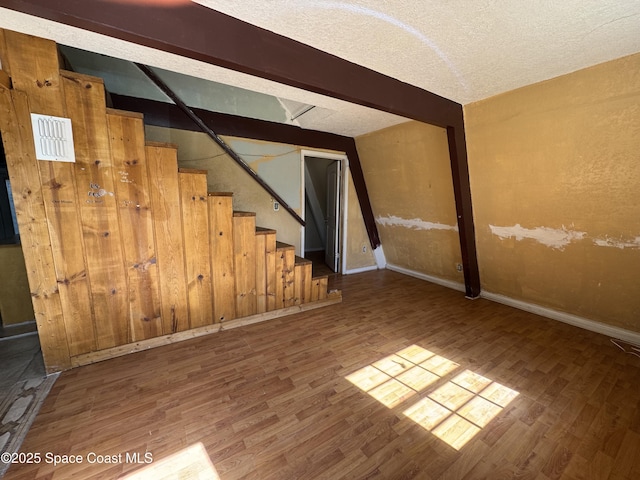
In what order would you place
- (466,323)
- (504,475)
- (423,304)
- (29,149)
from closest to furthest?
1. (504,475)
2. (29,149)
3. (466,323)
4. (423,304)

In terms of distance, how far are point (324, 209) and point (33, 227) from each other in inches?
181

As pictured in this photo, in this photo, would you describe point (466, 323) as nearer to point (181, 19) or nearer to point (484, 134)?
point (484, 134)

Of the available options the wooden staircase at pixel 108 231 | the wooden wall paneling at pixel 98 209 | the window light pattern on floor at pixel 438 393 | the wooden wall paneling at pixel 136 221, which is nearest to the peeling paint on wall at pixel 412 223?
the window light pattern on floor at pixel 438 393

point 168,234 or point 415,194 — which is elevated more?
→ point 415,194

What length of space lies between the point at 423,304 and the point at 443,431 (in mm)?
2020

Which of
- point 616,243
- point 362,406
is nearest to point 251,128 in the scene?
point 362,406

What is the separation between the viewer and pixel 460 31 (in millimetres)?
1599

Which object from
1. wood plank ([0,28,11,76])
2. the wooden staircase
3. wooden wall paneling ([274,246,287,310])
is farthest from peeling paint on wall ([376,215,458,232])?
wood plank ([0,28,11,76])

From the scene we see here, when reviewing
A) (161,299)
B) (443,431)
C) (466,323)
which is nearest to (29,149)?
(161,299)

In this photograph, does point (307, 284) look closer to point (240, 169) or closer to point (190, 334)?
point (190, 334)

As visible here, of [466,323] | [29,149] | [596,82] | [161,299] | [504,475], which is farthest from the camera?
[466,323]

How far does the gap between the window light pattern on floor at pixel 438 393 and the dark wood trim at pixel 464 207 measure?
1674 mm

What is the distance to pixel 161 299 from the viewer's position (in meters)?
2.40

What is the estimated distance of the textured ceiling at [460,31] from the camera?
1.40 m
